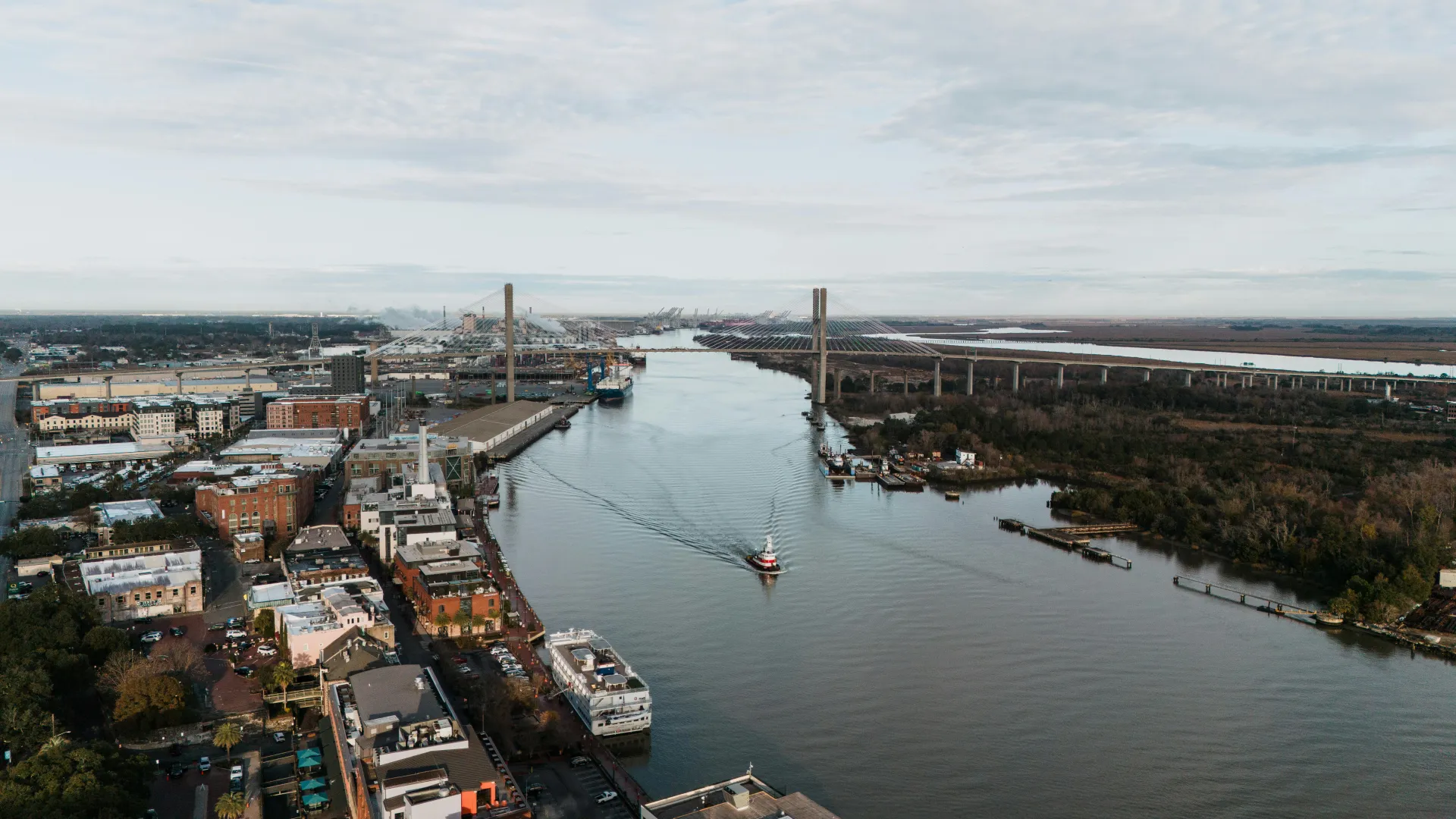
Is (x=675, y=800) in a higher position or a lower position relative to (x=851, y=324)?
lower

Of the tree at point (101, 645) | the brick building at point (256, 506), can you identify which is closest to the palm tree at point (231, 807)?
the tree at point (101, 645)

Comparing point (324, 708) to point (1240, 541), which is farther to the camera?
point (1240, 541)

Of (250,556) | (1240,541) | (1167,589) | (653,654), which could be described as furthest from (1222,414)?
(250,556)

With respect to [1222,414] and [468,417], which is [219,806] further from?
[1222,414]

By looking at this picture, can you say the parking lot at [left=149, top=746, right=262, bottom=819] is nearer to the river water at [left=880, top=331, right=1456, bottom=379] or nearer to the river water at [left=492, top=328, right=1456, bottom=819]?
the river water at [left=492, top=328, right=1456, bottom=819]

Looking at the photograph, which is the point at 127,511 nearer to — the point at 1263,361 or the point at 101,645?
the point at 101,645

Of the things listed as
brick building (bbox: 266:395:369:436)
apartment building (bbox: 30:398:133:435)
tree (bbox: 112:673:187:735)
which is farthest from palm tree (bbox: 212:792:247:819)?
apartment building (bbox: 30:398:133:435)
